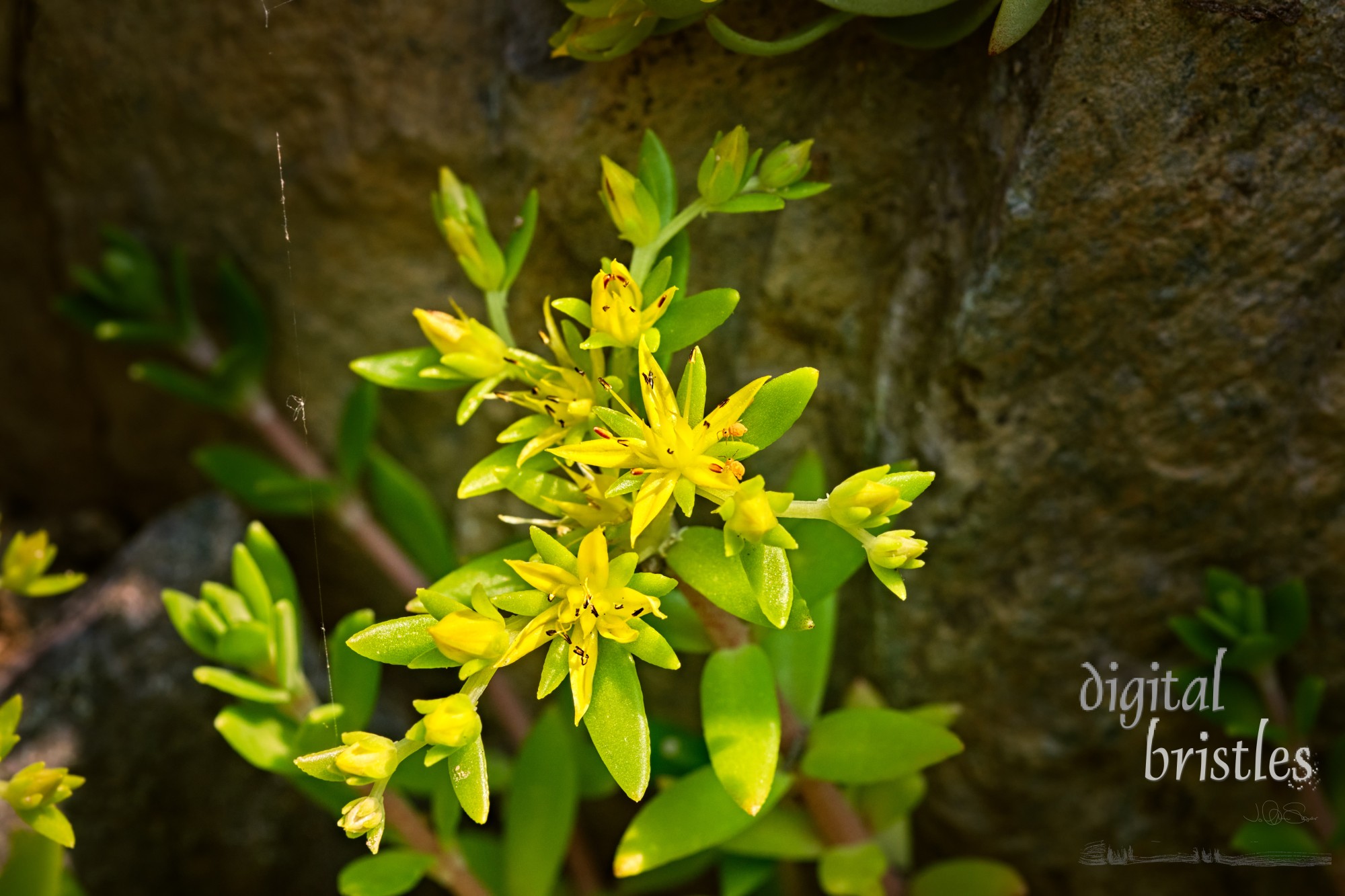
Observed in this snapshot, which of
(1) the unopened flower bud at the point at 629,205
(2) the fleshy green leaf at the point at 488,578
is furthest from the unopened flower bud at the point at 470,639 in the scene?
(1) the unopened flower bud at the point at 629,205

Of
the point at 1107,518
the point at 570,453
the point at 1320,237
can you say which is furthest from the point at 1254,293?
the point at 570,453

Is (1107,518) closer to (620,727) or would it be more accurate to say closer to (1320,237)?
(1320,237)

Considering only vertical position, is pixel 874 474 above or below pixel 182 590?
above

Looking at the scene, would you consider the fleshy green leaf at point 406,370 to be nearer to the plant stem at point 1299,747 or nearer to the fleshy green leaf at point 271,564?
the fleshy green leaf at point 271,564

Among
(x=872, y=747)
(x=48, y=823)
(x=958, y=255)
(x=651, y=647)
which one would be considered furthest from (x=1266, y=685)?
(x=48, y=823)

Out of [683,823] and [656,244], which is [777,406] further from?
[683,823]
